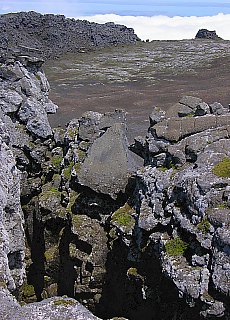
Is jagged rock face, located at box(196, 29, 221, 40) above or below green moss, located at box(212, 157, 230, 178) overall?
above

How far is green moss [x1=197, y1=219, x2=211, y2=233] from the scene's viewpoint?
10.7 m

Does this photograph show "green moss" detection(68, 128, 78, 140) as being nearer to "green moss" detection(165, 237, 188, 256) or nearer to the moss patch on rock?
the moss patch on rock

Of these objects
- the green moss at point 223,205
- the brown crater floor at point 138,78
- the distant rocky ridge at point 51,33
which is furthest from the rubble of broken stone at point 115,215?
the distant rocky ridge at point 51,33

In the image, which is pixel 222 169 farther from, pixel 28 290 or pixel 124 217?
pixel 28 290

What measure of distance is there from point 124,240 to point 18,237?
9.69ft

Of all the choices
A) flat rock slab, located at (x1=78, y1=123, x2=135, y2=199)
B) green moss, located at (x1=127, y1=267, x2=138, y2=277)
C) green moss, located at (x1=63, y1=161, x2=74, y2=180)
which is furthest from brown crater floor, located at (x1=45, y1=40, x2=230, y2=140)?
green moss, located at (x1=127, y1=267, x2=138, y2=277)

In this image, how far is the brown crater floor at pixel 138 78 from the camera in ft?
118

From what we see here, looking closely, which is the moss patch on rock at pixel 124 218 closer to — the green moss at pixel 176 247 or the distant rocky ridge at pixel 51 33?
the green moss at pixel 176 247

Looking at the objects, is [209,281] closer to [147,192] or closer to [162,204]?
[162,204]

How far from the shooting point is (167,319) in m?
12.1

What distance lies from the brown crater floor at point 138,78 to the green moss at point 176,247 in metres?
14.7

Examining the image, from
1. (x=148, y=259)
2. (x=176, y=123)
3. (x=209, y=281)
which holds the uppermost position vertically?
(x=176, y=123)

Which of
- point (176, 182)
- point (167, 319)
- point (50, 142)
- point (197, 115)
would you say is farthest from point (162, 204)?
point (50, 142)

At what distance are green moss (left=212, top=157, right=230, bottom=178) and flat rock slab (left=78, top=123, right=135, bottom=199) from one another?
13.9 ft
